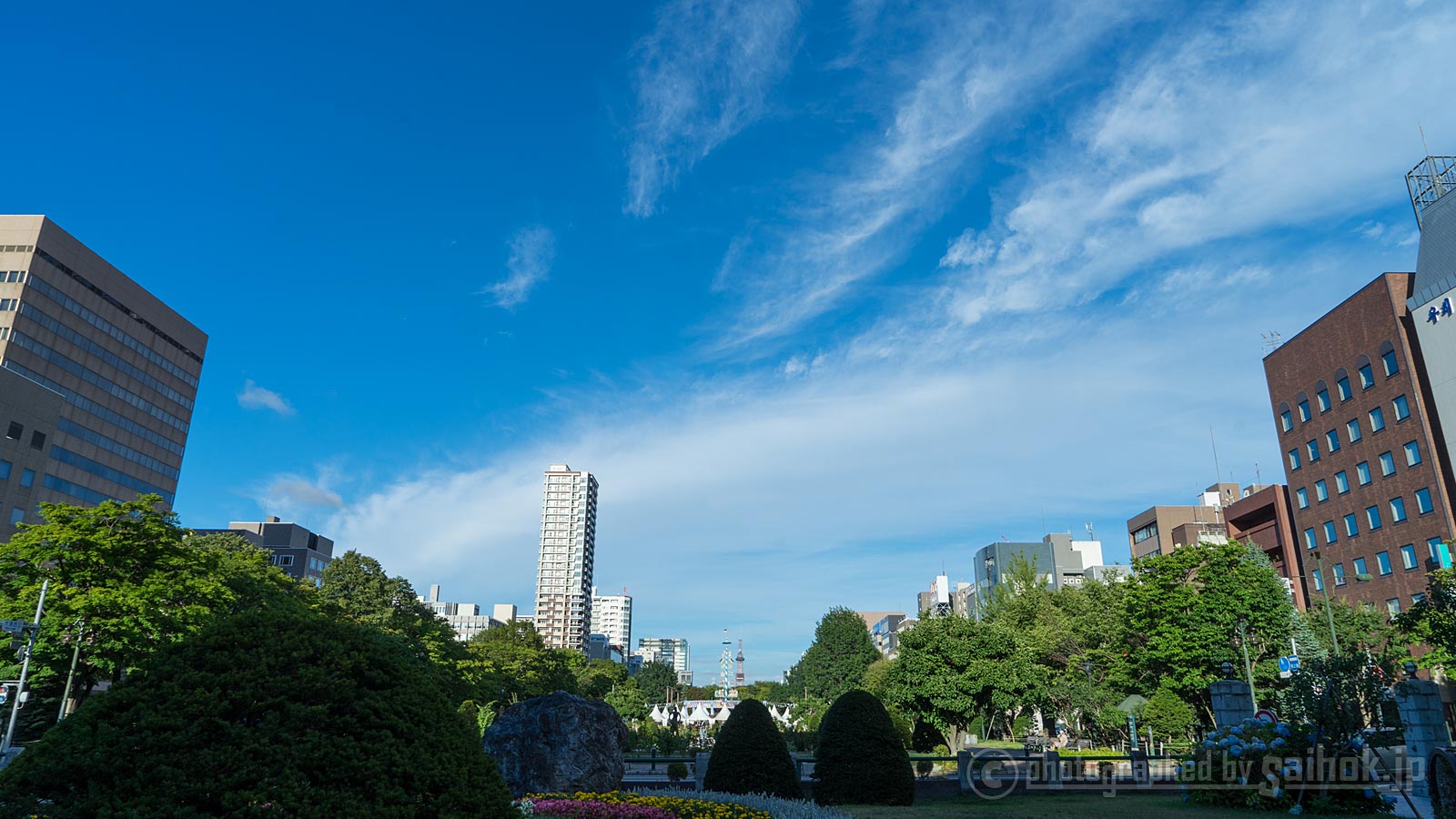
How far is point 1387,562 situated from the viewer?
2076 inches

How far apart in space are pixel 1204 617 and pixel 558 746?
40041mm

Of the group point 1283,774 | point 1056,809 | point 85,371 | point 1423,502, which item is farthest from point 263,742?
point 85,371

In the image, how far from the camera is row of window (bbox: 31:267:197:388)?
71.8m

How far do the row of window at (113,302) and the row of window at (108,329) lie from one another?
207 cm

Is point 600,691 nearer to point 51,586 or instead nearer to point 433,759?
point 51,586

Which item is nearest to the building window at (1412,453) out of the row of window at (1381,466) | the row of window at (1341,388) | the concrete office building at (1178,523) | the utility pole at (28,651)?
the row of window at (1381,466)

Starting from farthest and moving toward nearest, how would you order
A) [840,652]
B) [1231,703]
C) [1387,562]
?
[840,652] < [1387,562] < [1231,703]

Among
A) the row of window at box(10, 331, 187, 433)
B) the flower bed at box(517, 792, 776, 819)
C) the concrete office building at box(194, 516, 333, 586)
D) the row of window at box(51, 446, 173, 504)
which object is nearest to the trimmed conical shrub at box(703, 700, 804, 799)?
the flower bed at box(517, 792, 776, 819)

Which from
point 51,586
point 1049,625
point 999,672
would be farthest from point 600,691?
point 51,586

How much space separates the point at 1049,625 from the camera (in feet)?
209

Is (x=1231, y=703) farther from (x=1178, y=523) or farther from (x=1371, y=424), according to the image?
(x=1178, y=523)

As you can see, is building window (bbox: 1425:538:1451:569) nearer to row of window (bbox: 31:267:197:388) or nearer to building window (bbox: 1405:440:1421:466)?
building window (bbox: 1405:440:1421:466)

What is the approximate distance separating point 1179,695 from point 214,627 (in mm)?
50109

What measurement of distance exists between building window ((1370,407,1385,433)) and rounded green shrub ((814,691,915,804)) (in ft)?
170
